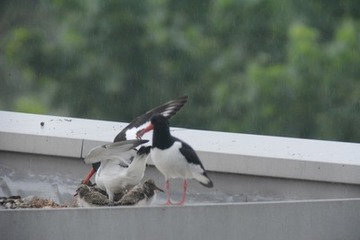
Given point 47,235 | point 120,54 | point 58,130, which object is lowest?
point 47,235

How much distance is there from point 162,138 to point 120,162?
0.97m

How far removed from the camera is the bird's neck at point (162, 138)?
645cm

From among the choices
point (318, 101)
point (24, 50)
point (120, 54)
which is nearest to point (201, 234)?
point (318, 101)

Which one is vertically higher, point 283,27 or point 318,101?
point 283,27

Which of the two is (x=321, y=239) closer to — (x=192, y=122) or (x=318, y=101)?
(x=318, y=101)

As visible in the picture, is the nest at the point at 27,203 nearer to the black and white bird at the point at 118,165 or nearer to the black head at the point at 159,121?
the black and white bird at the point at 118,165

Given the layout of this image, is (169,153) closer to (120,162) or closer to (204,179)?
(204,179)

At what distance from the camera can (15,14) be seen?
22.9 m

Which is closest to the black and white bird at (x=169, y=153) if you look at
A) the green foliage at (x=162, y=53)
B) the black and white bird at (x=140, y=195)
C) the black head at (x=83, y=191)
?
the black and white bird at (x=140, y=195)

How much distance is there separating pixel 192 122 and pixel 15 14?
6.33 m

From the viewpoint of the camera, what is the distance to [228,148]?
7.93m

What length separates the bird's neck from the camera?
6453 millimetres

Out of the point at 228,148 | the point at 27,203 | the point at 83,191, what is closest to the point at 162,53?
the point at 228,148

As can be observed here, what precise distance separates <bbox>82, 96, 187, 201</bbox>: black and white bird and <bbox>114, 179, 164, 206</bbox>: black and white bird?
0.17 m
